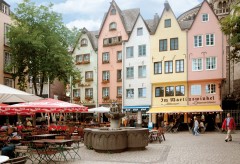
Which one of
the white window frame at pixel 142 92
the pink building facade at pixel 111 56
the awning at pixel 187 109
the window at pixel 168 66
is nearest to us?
the awning at pixel 187 109

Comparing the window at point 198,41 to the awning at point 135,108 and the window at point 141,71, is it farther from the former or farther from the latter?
the awning at point 135,108

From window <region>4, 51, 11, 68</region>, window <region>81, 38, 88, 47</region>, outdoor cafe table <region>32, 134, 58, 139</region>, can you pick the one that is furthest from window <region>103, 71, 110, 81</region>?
outdoor cafe table <region>32, 134, 58, 139</region>

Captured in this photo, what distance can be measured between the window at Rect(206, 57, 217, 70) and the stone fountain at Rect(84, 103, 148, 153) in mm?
23810

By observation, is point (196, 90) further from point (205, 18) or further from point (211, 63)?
point (205, 18)

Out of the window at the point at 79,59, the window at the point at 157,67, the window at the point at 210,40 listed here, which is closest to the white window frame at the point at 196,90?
the window at the point at 157,67

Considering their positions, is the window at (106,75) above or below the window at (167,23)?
below

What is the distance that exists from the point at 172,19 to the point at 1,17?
2022cm

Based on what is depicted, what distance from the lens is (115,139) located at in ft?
59.9

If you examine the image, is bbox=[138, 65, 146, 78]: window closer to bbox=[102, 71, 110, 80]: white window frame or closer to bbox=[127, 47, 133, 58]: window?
bbox=[127, 47, 133, 58]: window

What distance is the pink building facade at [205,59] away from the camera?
4106cm

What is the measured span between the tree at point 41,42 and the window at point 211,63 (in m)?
15.8

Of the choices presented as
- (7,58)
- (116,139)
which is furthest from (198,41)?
(116,139)

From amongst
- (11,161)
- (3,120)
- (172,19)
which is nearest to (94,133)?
(11,161)

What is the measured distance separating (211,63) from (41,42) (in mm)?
19268
